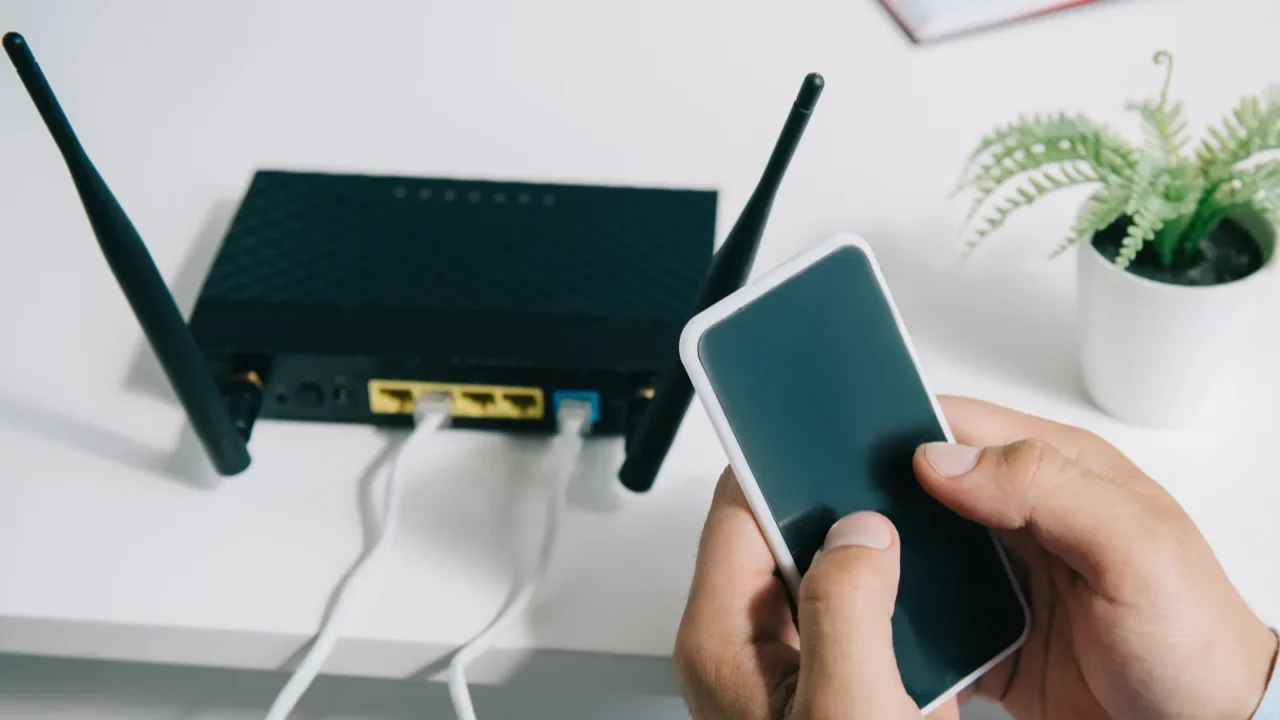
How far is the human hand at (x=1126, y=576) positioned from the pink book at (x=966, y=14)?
450 millimetres

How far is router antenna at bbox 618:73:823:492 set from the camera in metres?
0.42

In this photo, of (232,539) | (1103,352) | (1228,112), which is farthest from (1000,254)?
(232,539)

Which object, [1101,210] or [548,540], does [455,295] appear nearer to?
[548,540]

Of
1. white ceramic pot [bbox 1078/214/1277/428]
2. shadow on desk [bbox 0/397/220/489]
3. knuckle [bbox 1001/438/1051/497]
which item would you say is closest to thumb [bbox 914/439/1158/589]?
knuckle [bbox 1001/438/1051/497]

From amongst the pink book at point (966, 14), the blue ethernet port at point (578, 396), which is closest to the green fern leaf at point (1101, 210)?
the blue ethernet port at point (578, 396)

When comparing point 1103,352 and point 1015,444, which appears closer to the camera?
point 1015,444

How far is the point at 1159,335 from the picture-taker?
0.51 meters

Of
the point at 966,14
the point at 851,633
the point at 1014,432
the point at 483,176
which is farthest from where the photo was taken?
the point at 966,14

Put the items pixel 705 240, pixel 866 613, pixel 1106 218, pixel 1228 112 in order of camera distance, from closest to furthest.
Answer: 1. pixel 866 613
2. pixel 1106 218
3. pixel 705 240
4. pixel 1228 112

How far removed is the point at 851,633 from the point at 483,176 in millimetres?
438

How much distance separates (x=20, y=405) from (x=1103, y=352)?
0.56 metres

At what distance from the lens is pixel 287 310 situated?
0.54 m

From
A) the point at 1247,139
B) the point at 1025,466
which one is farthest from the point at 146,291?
the point at 1247,139

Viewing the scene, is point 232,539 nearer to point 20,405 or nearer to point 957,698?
point 20,405
